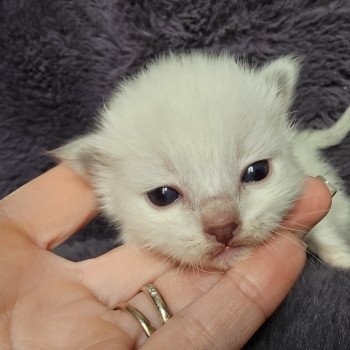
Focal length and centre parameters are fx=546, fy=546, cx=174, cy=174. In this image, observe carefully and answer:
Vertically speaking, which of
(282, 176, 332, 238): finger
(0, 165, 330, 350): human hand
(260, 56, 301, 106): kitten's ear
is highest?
(260, 56, 301, 106): kitten's ear

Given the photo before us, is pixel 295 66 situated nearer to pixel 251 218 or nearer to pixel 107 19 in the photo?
pixel 251 218

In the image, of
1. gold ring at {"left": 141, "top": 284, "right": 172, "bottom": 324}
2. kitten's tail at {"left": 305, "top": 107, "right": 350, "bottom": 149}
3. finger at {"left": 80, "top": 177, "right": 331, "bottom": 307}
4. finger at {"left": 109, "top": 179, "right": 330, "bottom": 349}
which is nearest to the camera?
finger at {"left": 109, "top": 179, "right": 330, "bottom": 349}

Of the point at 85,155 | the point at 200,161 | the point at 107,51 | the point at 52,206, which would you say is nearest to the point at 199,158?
the point at 200,161

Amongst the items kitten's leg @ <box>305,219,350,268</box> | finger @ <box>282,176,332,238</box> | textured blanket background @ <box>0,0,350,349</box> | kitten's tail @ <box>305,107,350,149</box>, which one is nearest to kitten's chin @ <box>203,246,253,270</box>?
finger @ <box>282,176,332,238</box>

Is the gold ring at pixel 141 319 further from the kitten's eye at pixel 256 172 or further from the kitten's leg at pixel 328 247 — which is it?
the kitten's leg at pixel 328 247

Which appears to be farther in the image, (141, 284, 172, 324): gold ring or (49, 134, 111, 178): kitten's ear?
(49, 134, 111, 178): kitten's ear

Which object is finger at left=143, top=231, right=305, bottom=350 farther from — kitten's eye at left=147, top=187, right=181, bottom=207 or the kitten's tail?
the kitten's tail

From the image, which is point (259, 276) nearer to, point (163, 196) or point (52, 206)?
point (163, 196)

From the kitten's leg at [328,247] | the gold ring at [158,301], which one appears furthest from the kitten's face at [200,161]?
the kitten's leg at [328,247]

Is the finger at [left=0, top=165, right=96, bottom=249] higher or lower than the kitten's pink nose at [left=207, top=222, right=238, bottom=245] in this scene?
lower
